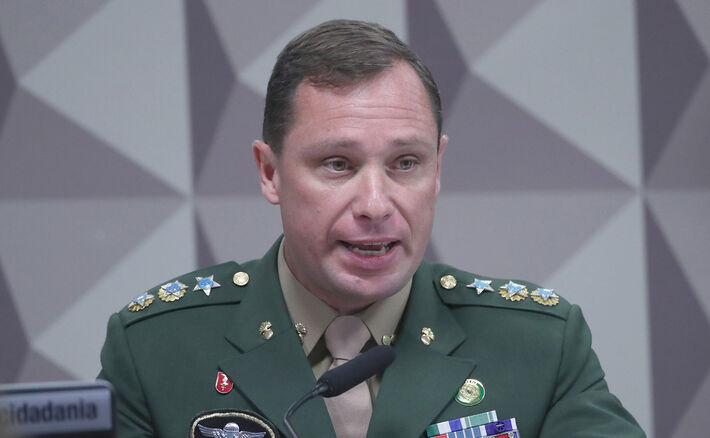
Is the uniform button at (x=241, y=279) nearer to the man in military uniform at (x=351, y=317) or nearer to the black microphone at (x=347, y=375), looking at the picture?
the man in military uniform at (x=351, y=317)

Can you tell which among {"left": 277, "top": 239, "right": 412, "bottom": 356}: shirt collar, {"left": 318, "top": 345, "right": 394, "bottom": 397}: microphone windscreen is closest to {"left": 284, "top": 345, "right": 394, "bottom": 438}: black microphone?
{"left": 318, "top": 345, "right": 394, "bottom": 397}: microphone windscreen

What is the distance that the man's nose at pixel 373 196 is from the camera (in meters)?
1.76

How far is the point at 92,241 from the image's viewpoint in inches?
126

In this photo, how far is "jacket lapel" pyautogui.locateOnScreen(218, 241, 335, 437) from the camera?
1830mm

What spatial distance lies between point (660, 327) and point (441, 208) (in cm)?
94

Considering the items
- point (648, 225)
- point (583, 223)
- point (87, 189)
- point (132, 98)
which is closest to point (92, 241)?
point (87, 189)

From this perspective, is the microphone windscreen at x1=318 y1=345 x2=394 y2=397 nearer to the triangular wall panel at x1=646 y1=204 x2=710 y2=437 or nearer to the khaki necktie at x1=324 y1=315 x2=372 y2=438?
the khaki necktie at x1=324 y1=315 x2=372 y2=438

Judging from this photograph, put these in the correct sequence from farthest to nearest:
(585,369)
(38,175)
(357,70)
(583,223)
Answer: (583,223)
(38,175)
(585,369)
(357,70)

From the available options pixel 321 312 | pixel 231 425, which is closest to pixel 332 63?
pixel 321 312

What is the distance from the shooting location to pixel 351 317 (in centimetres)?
197

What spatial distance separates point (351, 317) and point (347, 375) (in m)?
0.41

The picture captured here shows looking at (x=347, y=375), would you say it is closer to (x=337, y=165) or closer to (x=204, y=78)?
(x=337, y=165)

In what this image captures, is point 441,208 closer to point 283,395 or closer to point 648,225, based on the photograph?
point 648,225

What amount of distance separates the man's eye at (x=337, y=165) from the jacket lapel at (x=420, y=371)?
39 cm
